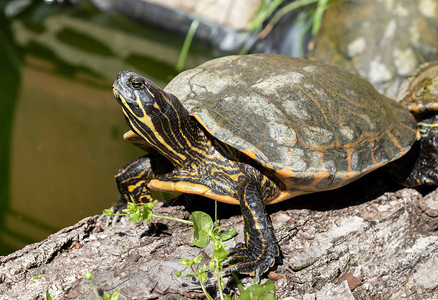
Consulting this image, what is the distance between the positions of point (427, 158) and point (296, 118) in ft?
4.64

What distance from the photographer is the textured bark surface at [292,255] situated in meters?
2.63

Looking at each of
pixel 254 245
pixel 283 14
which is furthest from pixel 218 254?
pixel 283 14

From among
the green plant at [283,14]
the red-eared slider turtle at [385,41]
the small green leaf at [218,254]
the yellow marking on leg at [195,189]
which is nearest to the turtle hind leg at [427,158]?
the red-eared slider turtle at [385,41]

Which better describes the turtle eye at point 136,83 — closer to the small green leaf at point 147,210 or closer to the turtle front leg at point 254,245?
the small green leaf at point 147,210

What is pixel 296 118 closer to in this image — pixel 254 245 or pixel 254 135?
pixel 254 135

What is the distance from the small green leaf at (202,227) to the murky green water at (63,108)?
1724mm

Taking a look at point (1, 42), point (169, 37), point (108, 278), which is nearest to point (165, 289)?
point (108, 278)

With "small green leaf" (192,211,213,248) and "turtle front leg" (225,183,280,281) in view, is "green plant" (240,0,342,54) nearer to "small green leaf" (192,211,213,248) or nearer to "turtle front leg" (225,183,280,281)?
"turtle front leg" (225,183,280,281)

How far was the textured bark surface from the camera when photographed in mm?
2635

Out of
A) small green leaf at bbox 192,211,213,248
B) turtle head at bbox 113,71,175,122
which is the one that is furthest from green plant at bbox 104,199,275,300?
turtle head at bbox 113,71,175,122

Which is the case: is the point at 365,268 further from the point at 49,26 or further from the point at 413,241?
the point at 49,26

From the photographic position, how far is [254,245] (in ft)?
9.16

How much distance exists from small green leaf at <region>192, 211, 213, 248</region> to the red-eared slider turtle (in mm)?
3184

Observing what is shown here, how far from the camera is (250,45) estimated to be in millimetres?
7160
